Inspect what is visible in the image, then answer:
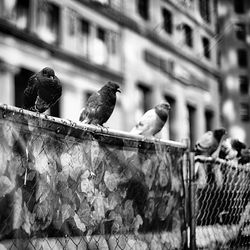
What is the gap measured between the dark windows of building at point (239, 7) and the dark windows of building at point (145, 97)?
20297mm

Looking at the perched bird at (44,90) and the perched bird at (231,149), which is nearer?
the perched bird at (44,90)

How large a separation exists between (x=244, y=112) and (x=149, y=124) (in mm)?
37622

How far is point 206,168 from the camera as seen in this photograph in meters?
3.74

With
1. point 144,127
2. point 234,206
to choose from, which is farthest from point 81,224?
point 144,127

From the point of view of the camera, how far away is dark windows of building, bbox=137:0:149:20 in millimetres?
21125

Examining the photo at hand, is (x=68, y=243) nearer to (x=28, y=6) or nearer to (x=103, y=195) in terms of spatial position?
(x=103, y=195)

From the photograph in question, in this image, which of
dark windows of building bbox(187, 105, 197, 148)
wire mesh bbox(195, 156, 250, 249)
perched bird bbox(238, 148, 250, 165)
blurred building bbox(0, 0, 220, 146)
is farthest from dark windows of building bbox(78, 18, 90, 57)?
wire mesh bbox(195, 156, 250, 249)

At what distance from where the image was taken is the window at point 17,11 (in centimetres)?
1437

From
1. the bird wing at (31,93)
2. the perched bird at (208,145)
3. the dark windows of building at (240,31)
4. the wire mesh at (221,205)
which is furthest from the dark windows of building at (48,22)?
the dark windows of building at (240,31)

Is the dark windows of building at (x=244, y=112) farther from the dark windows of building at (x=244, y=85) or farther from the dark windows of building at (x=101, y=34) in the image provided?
the dark windows of building at (x=101, y=34)

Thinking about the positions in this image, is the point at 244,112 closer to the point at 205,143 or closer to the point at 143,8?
the point at 143,8

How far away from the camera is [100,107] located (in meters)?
5.07

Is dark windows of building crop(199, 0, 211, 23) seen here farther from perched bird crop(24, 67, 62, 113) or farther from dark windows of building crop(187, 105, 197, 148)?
perched bird crop(24, 67, 62, 113)

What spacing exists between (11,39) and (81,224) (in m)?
12.6
